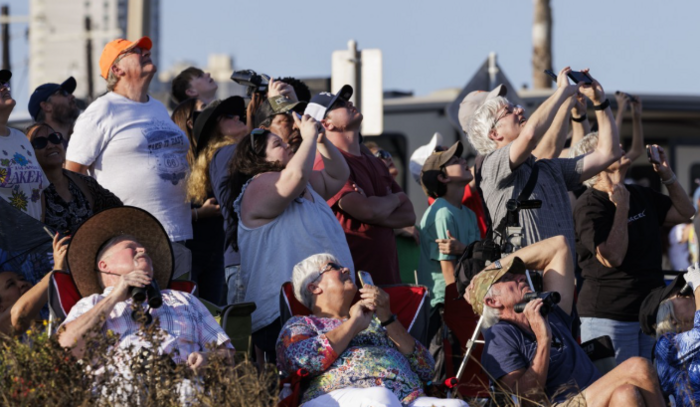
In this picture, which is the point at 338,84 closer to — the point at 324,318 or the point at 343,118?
the point at 343,118

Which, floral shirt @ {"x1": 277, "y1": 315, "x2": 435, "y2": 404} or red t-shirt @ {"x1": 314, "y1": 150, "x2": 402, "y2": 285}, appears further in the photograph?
red t-shirt @ {"x1": 314, "y1": 150, "x2": 402, "y2": 285}

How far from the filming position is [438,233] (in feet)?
26.3

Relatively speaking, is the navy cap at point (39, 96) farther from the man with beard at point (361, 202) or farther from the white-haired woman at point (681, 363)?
the white-haired woman at point (681, 363)

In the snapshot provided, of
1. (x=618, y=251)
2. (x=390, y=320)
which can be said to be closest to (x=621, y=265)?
(x=618, y=251)

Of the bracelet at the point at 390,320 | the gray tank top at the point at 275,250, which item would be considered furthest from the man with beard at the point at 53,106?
the bracelet at the point at 390,320

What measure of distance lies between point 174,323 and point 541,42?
60.1ft

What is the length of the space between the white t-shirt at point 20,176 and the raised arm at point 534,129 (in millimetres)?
2574

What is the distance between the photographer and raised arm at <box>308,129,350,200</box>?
650cm

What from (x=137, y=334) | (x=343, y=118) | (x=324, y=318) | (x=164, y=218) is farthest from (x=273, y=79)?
(x=137, y=334)

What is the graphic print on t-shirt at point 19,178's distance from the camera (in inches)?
242

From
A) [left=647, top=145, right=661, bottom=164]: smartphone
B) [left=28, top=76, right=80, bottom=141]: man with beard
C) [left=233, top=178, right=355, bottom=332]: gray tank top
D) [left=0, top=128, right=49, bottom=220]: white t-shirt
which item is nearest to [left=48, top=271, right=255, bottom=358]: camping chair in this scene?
[left=233, top=178, right=355, bottom=332]: gray tank top

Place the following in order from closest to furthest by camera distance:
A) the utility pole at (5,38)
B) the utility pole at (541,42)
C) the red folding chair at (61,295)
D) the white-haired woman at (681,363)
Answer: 1. the red folding chair at (61,295)
2. the white-haired woman at (681,363)
3. the utility pole at (541,42)
4. the utility pole at (5,38)

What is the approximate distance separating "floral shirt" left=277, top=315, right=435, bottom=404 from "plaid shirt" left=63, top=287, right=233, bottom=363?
40 cm

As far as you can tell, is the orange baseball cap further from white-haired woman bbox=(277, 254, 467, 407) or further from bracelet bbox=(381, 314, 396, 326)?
bracelet bbox=(381, 314, 396, 326)
